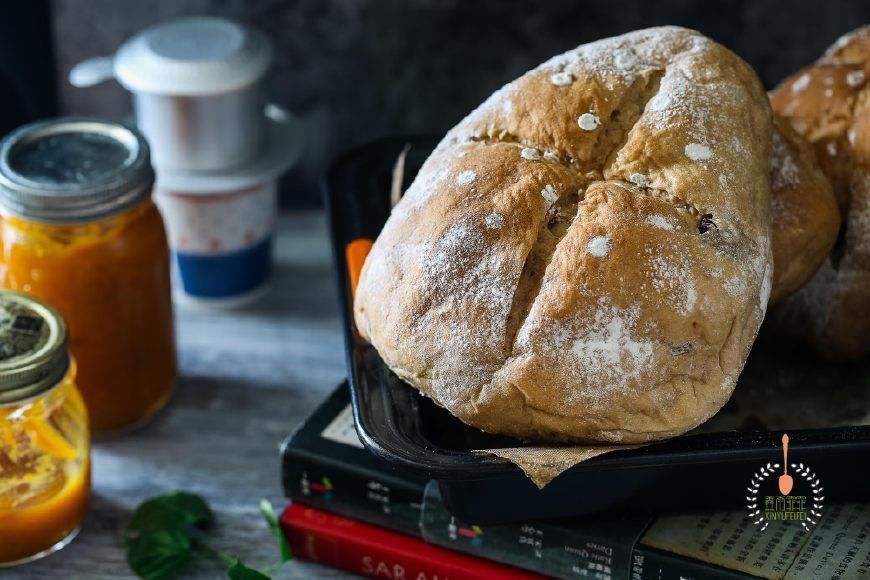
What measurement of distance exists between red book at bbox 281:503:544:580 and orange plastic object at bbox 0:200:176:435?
0.28 meters

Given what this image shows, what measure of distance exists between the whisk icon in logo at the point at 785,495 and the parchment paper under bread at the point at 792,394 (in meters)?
0.07

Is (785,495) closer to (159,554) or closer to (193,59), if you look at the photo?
(159,554)

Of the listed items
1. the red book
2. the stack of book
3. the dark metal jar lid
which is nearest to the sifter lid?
the dark metal jar lid

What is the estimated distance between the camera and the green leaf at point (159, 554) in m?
1.14

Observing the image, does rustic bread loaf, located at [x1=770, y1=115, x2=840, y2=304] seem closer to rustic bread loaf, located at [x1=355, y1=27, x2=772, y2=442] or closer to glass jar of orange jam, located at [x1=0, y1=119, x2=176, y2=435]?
rustic bread loaf, located at [x1=355, y1=27, x2=772, y2=442]

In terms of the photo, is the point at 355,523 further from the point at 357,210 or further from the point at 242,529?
the point at 357,210

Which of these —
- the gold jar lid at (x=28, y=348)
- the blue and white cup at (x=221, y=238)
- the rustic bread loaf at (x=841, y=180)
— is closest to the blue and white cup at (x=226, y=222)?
Answer: the blue and white cup at (x=221, y=238)

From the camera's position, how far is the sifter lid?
1.41 m

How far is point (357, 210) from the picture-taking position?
1244 millimetres

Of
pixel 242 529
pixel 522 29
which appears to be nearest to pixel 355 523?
pixel 242 529

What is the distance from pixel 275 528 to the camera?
118cm

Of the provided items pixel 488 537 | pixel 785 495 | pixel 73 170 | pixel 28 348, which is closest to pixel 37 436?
pixel 28 348

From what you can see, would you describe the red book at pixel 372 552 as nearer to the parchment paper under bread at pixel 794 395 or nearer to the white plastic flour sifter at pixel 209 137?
the parchment paper under bread at pixel 794 395

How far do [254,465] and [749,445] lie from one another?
0.61m
